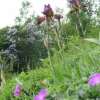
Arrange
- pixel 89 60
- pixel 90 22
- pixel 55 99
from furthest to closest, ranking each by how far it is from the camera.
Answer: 1. pixel 90 22
2. pixel 89 60
3. pixel 55 99

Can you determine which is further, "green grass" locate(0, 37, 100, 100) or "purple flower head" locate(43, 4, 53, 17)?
"purple flower head" locate(43, 4, 53, 17)

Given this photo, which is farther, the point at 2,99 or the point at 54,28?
the point at 2,99

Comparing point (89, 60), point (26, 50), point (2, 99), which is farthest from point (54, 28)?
point (26, 50)

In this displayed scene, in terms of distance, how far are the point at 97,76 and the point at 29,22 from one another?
2193 cm

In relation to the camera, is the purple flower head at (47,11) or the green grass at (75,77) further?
the purple flower head at (47,11)

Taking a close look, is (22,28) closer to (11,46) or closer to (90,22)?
(11,46)

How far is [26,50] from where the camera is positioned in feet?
75.0

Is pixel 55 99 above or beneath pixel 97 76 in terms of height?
beneath

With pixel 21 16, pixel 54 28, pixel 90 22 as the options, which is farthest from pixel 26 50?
pixel 54 28

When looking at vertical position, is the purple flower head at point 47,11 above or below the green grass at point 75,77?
above

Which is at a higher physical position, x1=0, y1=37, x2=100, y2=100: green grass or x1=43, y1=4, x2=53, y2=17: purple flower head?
x1=43, y1=4, x2=53, y2=17: purple flower head

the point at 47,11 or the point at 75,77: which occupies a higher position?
the point at 47,11

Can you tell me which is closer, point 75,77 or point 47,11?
point 75,77

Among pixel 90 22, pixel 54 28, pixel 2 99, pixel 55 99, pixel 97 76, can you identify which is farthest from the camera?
pixel 90 22
